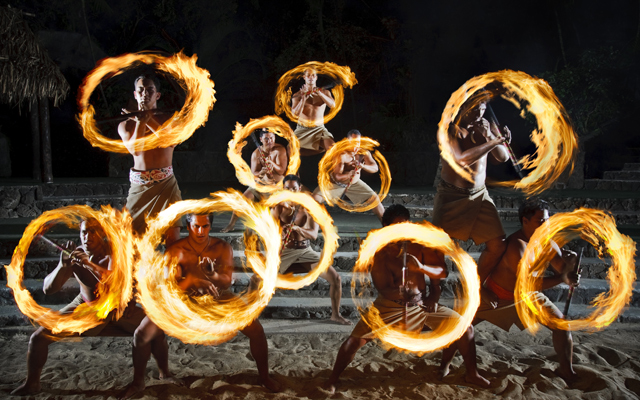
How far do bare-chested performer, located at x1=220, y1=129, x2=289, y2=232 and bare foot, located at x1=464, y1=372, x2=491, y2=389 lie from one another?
10.8 feet

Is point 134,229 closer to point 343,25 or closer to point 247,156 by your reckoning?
point 343,25

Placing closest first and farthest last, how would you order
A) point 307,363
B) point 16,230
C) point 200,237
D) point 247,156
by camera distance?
1. point 200,237
2. point 307,363
3. point 16,230
4. point 247,156

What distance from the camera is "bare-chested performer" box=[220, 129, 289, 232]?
5.89 metres

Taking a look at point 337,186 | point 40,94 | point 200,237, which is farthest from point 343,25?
point 200,237

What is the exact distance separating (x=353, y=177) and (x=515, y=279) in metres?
2.65

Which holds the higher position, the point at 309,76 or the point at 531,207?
the point at 309,76

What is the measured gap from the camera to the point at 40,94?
8.80 metres

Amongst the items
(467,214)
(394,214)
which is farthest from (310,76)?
(394,214)

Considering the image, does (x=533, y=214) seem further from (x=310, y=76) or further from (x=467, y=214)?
(x=310, y=76)

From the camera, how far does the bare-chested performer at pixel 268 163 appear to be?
19.3 ft

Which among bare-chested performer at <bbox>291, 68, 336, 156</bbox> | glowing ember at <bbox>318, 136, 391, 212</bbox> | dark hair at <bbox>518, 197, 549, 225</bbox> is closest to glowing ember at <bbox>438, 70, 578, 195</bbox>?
dark hair at <bbox>518, 197, 549, 225</bbox>

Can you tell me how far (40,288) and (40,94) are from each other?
16.1 ft

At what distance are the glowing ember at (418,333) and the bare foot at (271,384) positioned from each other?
752 millimetres

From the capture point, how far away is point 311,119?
631 centimetres
